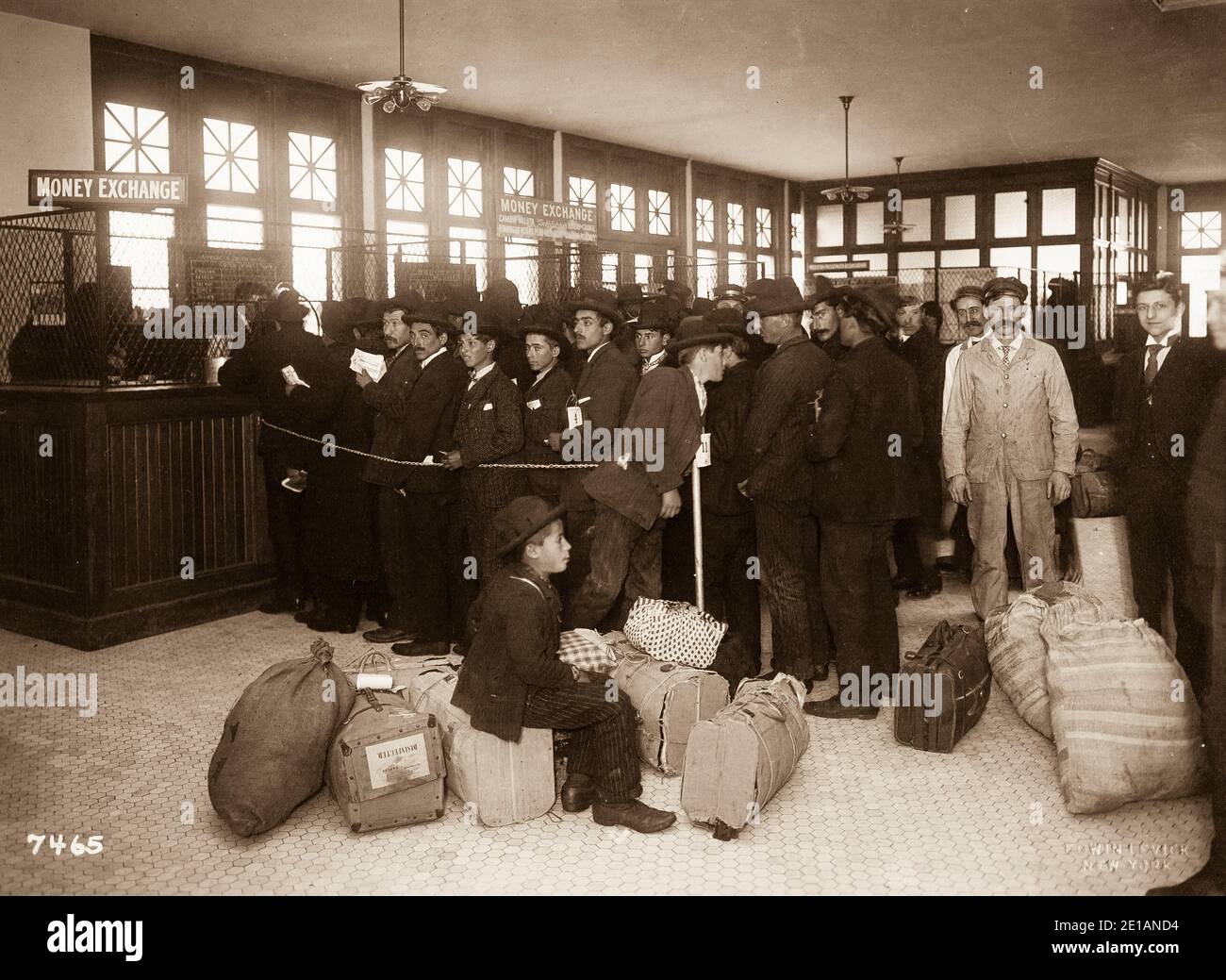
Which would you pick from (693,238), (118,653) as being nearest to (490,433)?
(118,653)

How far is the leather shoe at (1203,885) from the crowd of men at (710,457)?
93cm

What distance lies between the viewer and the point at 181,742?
4.68 m

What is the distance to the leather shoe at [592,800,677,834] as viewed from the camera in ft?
12.3

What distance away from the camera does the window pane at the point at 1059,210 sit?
16797 millimetres

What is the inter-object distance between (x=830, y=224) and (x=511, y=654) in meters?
16.0

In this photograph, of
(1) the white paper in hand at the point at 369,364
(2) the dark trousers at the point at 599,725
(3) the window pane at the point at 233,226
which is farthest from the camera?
(3) the window pane at the point at 233,226

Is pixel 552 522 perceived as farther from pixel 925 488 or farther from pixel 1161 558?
pixel 925 488

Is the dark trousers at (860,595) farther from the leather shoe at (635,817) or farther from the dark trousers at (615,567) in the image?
the leather shoe at (635,817)

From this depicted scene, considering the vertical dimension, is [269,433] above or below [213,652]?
above

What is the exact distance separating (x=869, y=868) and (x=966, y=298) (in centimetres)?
498

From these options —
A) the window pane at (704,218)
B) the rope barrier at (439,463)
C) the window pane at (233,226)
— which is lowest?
the rope barrier at (439,463)

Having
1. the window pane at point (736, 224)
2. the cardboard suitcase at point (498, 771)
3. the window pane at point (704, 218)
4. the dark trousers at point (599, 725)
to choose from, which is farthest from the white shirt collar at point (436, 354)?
the window pane at point (736, 224)

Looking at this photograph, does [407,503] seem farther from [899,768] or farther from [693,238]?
[693,238]

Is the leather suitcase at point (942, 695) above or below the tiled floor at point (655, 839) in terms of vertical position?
above
